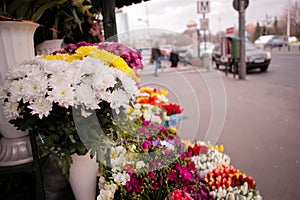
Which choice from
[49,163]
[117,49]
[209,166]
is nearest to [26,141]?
[49,163]

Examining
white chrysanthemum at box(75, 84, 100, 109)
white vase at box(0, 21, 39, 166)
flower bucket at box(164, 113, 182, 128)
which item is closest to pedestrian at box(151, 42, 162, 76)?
white chrysanthemum at box(75, 84, 100, 109)

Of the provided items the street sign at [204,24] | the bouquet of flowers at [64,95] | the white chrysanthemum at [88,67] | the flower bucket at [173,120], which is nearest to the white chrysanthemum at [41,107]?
the bouquet of flowers at [64,95]

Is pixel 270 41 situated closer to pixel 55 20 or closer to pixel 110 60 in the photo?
pixel 55 20

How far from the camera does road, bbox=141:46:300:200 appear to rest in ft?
3.07

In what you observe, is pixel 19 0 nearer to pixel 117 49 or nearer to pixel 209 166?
pixel 117 49

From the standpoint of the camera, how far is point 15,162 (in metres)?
1.02

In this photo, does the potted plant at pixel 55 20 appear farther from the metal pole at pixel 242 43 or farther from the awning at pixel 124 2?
the metal pole at pixel 242 43

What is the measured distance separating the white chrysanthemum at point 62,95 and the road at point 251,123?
34 centimetres

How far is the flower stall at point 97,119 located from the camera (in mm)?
755

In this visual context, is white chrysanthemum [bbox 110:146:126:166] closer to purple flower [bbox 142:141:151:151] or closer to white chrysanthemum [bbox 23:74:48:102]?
purple flower [bbox 142:141:151:151]

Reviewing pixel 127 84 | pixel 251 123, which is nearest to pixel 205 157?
pixel 127 84

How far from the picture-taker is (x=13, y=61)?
1.00 meters

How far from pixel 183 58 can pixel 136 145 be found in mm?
463

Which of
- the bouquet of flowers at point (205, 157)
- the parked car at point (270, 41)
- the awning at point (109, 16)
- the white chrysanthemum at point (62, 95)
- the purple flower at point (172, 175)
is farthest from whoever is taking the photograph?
the parked car at point (270, 41)
